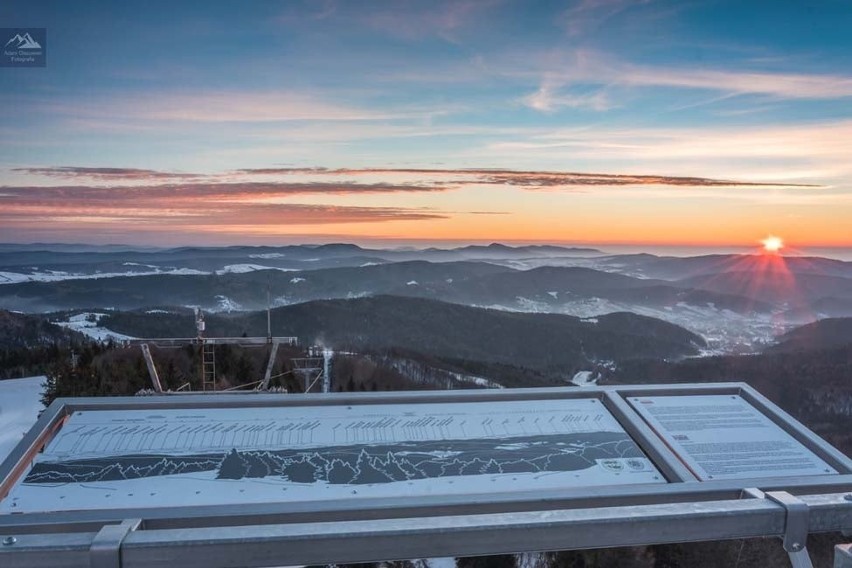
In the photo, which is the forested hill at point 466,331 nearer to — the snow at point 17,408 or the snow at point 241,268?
the snow at point 241,268

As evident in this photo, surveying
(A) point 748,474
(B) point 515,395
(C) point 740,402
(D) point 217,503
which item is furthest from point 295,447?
(C) point 740,402

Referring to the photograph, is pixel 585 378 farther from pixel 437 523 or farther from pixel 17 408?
pixel 437 523

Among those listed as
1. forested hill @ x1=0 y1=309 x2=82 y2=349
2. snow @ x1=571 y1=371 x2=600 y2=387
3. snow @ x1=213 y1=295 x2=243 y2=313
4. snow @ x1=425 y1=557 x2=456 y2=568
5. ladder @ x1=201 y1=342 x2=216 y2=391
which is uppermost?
ladder @ x1=201 y1=342 x2=216 y2=391

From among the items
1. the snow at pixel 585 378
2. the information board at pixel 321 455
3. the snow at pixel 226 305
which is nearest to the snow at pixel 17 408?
the information board at pixel 321 455

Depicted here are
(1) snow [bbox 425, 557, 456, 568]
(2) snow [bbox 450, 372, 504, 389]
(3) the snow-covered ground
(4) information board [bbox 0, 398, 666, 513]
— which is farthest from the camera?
(3) the snow-covered ground

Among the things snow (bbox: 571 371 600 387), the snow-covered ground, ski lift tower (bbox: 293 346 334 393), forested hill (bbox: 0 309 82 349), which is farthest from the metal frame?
the snow-covered ground

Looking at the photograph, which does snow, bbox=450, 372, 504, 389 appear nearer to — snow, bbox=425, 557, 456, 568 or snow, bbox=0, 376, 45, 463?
snow, bbox=0, 376, 45, 463

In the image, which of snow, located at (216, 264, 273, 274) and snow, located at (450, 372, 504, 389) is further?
snow, located at (216, 264, 273, 274)
